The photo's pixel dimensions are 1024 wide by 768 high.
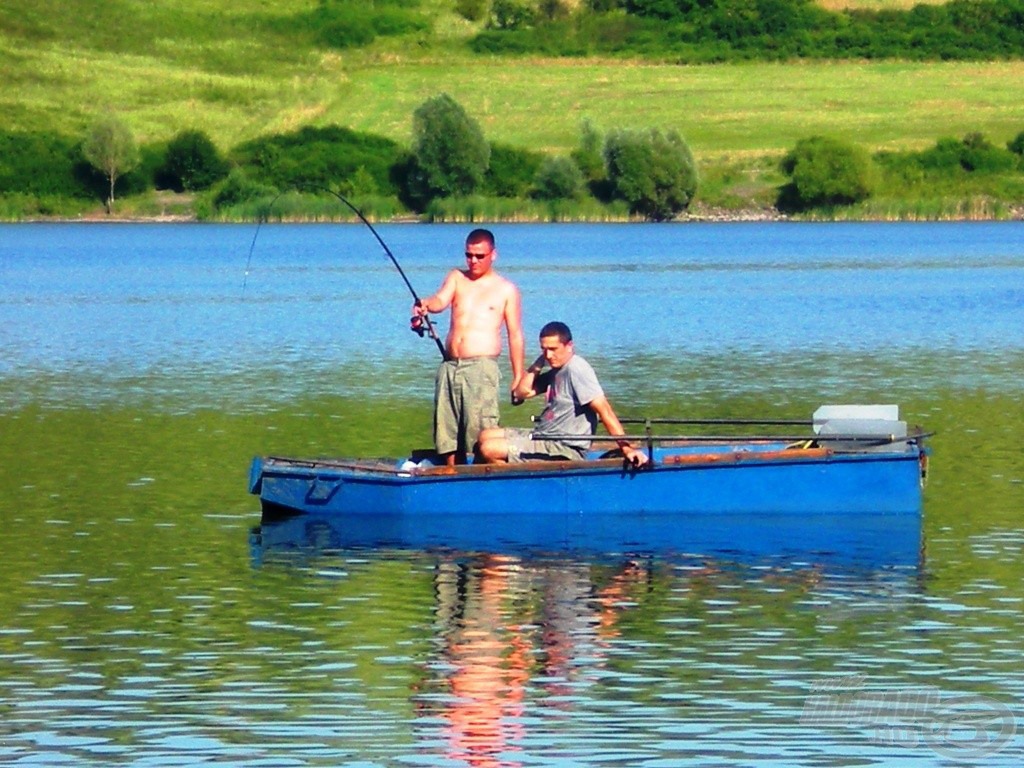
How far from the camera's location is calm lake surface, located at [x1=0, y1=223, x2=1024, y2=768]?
9805 millimetres

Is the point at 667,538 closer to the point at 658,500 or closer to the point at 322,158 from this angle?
the point at 658,500

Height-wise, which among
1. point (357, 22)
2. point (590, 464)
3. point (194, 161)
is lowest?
point (590, 464)

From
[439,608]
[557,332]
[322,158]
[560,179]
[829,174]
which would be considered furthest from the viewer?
[322,158]

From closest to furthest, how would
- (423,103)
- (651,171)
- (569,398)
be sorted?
(569,398) → (651,171) → (423,103)

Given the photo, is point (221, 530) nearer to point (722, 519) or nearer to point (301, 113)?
point (722, 519)

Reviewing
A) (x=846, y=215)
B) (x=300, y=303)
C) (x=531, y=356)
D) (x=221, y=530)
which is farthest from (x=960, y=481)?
(x=846, y=215)

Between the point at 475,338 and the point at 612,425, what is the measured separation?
1.05 metres

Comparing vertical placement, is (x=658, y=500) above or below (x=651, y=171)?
below

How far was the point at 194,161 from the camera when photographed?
316ft

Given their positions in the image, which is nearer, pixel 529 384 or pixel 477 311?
pixel 529 384

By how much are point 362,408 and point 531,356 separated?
7.18 meters

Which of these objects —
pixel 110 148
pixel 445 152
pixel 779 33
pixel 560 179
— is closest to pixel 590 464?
pixel 560 179

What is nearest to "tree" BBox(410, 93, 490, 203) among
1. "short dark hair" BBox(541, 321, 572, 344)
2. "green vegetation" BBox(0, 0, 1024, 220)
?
"green vegetation" BBox(0, 0, 1024, 220)

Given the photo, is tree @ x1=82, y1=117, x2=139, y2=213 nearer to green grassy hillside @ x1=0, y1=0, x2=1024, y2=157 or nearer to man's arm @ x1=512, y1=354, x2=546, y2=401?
green grassy hillside @ x1=0, y1=0, x2=1024, y2=157
